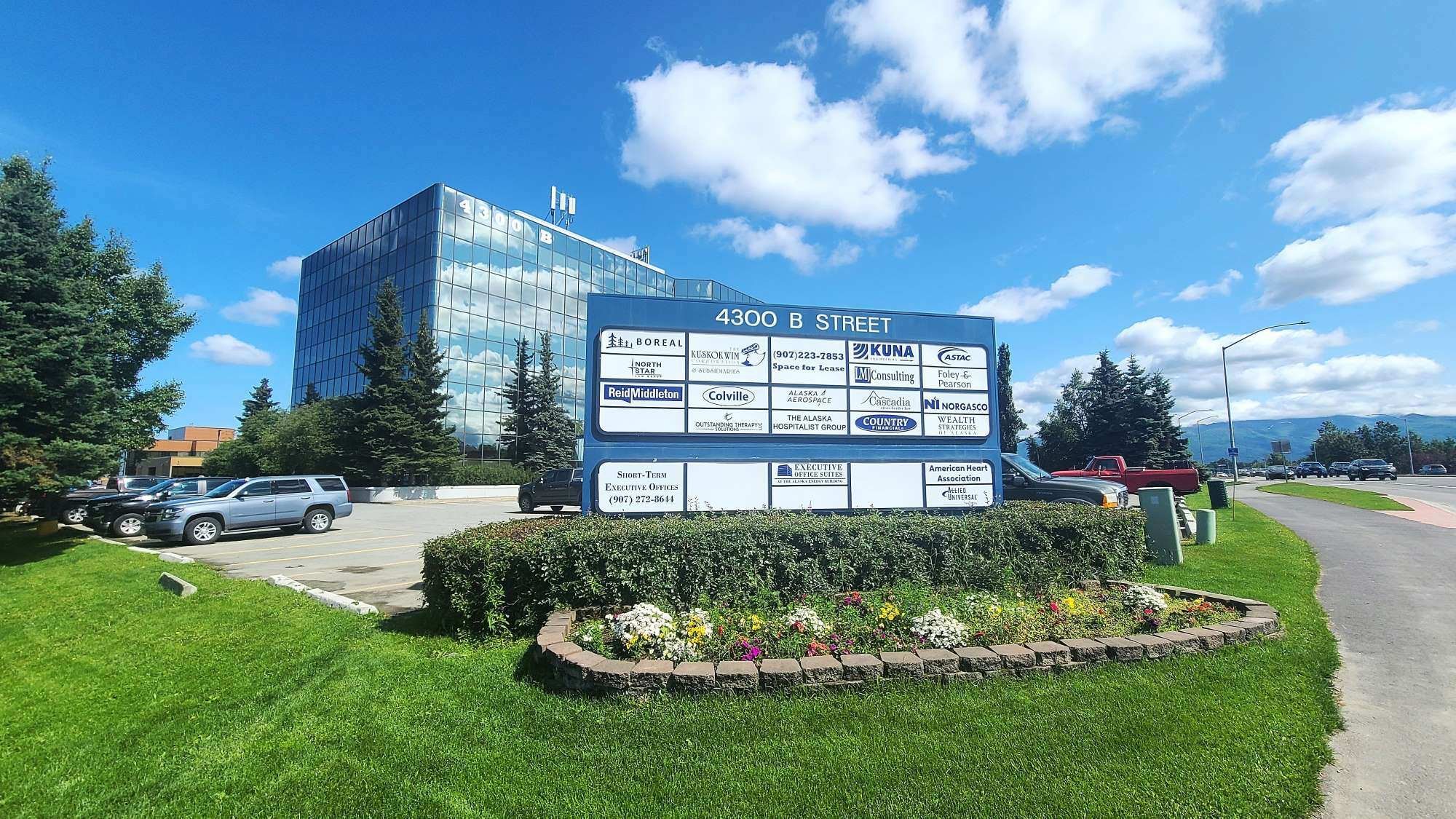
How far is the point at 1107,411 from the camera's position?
4550 centimetres

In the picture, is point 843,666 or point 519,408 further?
point 519,408

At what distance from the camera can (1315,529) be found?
15.2 meters

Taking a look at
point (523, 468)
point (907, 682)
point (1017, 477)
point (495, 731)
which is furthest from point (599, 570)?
point (523, 468)

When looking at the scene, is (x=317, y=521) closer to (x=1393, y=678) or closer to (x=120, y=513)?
(x=120, y=513)

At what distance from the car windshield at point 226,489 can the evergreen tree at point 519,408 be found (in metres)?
26.0

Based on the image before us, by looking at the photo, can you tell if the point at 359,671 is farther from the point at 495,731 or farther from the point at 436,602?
the point at 495,731

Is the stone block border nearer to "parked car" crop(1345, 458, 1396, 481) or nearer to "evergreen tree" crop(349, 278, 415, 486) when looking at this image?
"evergreen tree" crop(349, 278, 415, 486)

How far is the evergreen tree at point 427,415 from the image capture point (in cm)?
3562

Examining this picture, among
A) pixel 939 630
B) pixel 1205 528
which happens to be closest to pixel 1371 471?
pixel 1205 528

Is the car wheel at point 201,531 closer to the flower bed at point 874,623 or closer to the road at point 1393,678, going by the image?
the flower bed at point 874,623

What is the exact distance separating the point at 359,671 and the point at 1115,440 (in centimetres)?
5019

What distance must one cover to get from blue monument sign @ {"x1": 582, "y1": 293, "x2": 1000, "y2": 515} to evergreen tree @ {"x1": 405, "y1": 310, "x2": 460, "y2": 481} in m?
31.7

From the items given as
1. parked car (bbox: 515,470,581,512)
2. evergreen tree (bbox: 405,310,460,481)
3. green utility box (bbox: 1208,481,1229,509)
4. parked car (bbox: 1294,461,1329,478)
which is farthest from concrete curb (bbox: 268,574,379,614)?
parked car (bbox: 1294,461,1329,478)

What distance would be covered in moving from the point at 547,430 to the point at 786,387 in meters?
37.7
